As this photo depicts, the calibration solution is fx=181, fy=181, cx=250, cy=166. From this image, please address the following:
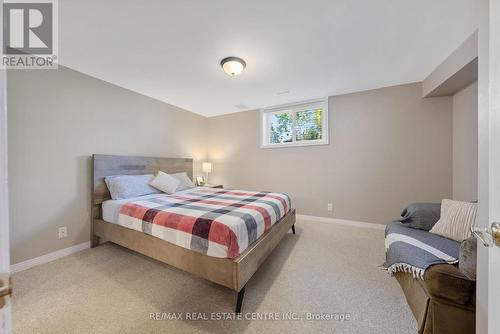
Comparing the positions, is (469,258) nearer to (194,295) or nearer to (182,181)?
(194,295)

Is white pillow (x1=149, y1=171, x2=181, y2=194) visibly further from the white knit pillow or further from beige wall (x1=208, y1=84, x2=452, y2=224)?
the white knit pillow

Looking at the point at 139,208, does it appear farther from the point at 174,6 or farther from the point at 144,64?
the point at 174,6

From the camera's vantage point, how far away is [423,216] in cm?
182

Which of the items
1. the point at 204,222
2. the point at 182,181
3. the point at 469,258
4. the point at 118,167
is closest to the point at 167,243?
the point at 204,222

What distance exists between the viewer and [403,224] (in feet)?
6.34

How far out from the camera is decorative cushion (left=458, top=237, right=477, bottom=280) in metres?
1.00

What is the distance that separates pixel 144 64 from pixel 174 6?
1.08 meters

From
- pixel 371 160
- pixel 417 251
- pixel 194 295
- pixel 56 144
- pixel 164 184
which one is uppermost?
pixel 56 144

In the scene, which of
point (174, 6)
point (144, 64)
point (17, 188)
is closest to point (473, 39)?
point (174, 6)

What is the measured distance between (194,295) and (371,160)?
319cm

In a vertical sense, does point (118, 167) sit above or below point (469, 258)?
above

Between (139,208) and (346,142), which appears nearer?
(139,208)

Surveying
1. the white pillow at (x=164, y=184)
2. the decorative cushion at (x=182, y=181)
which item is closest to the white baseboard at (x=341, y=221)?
the decorative cushion at (x=182, y=181)
